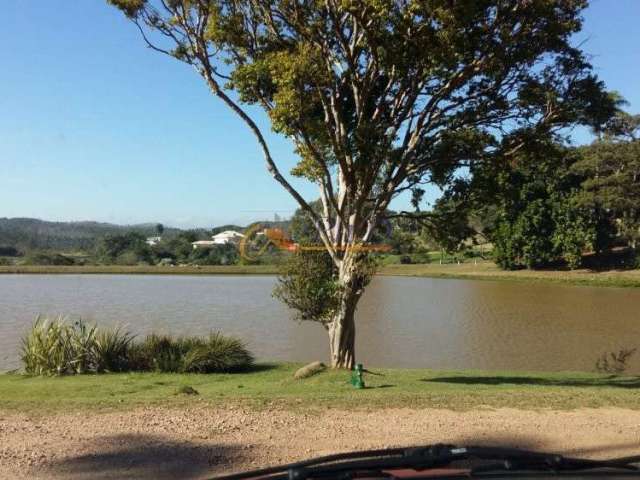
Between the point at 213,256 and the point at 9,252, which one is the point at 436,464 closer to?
the point at 213,256

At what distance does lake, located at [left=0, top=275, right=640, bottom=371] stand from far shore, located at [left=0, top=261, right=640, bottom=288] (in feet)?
20.8

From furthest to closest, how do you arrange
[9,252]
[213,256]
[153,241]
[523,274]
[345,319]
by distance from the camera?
[9,252] → [153,241] → [213,256] → [523,274] → [345,319]

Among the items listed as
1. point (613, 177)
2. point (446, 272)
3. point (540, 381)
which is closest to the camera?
point (540, 381)

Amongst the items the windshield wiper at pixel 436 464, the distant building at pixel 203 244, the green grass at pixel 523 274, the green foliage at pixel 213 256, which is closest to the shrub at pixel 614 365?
the windshield wiper at pixel 436 464

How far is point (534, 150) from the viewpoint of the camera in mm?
13148

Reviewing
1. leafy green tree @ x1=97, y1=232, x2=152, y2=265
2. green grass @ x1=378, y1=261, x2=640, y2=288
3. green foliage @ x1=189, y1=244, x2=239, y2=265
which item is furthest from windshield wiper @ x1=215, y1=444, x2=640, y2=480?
leafy green tree @ x1=97, y1=232, x2=152, y2=265

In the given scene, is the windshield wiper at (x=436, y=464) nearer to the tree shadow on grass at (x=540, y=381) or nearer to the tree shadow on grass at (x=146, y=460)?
the tree shadow on grass at (x=146, y=460)

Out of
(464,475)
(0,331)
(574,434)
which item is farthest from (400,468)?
(0,331)

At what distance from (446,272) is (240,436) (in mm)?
52075

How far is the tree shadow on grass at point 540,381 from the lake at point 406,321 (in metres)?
3.28

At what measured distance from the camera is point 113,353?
1502 cm

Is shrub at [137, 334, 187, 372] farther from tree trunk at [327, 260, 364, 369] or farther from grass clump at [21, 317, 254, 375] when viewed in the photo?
→ tree trunk at [327, 260, 364, 369]

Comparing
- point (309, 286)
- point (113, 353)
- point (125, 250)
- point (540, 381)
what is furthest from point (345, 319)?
point (125, 250)

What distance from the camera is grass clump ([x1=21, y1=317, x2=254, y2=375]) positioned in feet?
47.3
